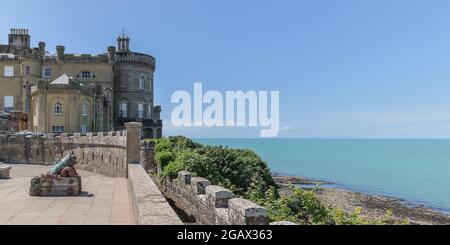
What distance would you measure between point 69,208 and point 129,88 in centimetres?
4337

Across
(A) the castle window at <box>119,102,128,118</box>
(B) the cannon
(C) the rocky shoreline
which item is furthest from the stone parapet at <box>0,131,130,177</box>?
(A) the castle window at <box>119,102,128,118</box>

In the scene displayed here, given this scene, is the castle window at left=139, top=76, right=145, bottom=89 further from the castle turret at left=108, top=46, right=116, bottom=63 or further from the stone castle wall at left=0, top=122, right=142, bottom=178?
the stone castle wall at left=0, top=122, right=142, bottom=178

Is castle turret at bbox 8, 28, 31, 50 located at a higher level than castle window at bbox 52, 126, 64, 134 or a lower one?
higher

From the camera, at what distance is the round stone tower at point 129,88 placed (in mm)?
53281

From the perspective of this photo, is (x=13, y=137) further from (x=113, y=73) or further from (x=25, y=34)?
(x=25, y=34)

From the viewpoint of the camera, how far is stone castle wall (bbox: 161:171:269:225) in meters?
8.02

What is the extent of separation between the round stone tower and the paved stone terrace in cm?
3782

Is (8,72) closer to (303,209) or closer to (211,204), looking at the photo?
(303,209)

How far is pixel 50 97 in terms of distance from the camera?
128ft

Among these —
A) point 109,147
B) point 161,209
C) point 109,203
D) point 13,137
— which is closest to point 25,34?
point 13,137

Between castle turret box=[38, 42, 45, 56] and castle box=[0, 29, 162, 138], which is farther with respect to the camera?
castle turret box=[38, 42, 45, 56]

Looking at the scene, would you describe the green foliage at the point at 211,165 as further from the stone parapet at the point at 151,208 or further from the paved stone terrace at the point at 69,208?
the stone parapet at the point at 151,208
